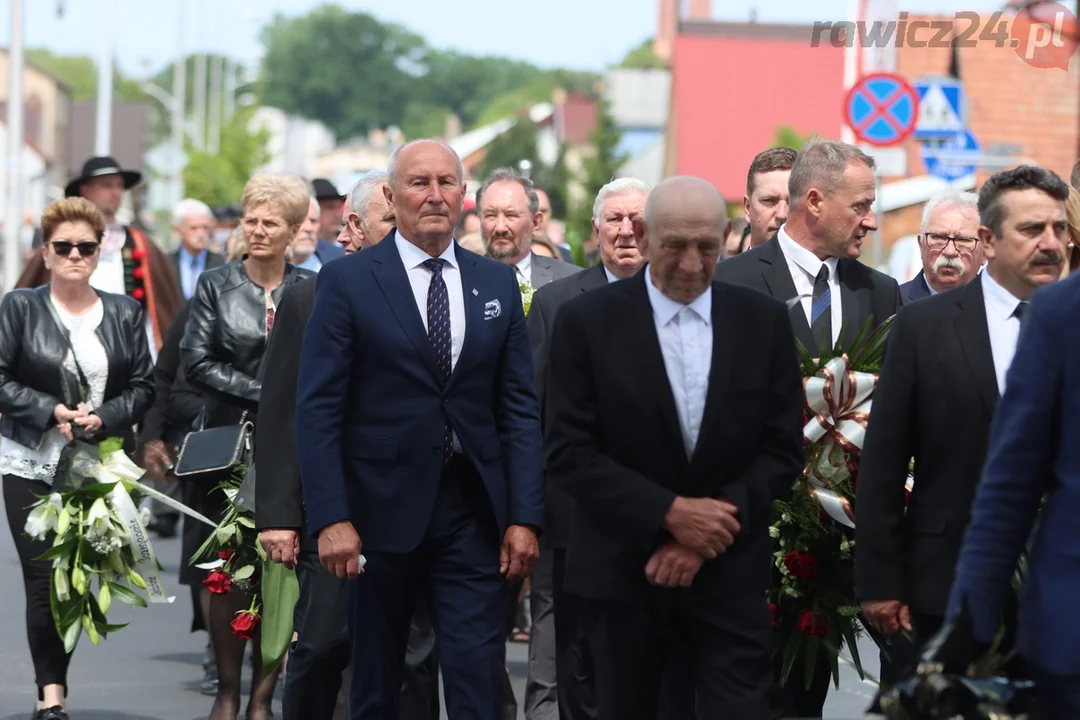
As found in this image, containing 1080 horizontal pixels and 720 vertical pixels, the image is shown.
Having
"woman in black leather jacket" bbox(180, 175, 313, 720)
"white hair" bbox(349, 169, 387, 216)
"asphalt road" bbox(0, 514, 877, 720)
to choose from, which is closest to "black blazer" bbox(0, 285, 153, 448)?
"woman in black leather jacket" bbox(180, 175, 313, 720)

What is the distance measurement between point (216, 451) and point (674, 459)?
3233 mm

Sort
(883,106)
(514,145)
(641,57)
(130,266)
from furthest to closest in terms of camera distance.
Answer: (641,57) → (514,145) → (883,106) → (130,266)

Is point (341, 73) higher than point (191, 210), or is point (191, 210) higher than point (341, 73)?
point (341, 73)

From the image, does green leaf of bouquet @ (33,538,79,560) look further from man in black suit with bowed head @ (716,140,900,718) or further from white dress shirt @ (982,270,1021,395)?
white dress shirt @ (982,270,1021,395)

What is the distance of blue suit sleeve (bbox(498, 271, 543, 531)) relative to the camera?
645 cm

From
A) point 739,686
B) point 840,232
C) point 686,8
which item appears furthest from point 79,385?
point 686,8

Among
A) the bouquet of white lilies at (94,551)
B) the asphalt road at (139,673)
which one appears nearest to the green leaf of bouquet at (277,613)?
the bouquet of white lilies at (94,551)

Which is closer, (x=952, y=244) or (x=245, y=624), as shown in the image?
(x=245, y=624)

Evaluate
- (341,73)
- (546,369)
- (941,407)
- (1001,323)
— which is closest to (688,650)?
(941,407)

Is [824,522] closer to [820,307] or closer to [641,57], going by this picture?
[820,307]

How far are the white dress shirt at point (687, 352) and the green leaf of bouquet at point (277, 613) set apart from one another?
264cm

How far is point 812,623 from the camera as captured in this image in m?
6.67

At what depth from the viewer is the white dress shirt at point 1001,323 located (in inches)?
224

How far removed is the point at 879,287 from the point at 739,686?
2245 mm
